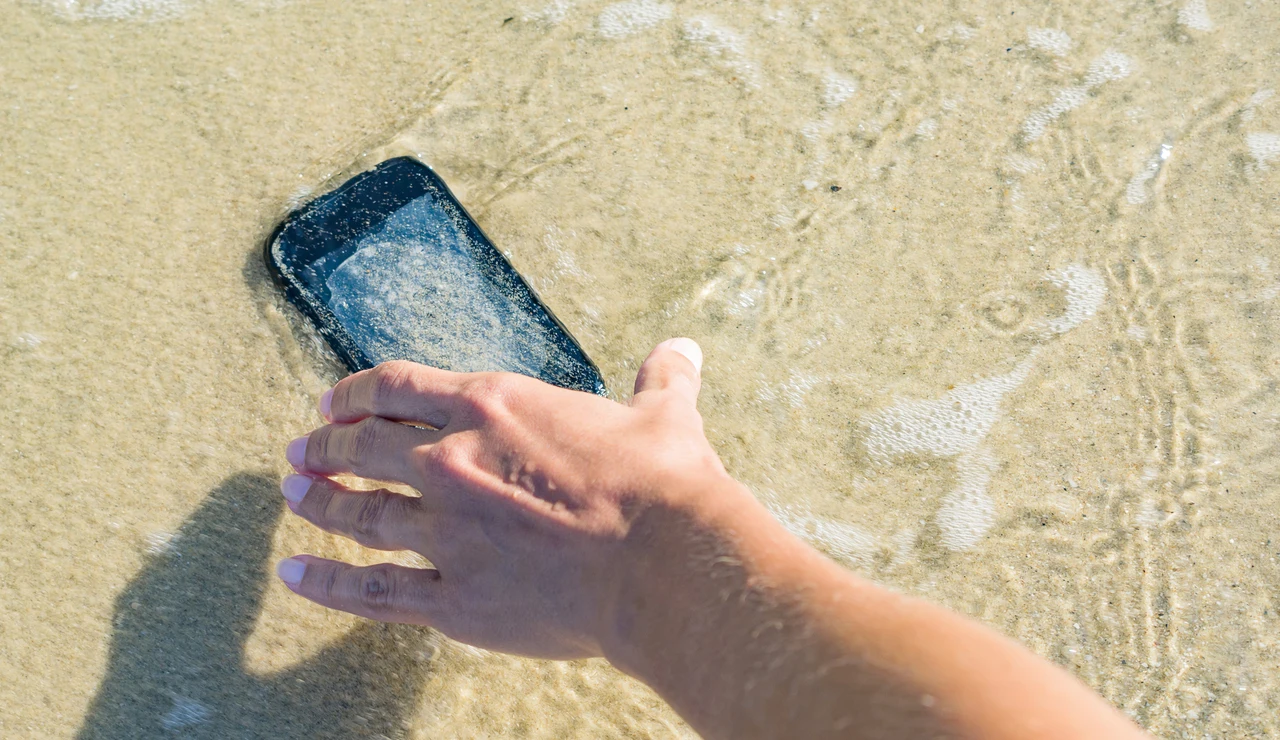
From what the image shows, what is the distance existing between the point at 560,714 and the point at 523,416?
66 centimetres

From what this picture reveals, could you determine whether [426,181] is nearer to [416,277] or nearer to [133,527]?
[416,277]

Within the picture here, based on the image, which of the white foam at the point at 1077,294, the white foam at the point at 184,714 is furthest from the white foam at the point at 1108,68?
the white foam at the point at 184,714

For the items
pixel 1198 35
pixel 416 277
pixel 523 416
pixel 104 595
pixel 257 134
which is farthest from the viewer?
pixel 1198 35

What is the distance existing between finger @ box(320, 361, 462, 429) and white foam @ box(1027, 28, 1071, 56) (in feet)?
5.79

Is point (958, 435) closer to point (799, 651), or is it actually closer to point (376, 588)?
point (799, 651)

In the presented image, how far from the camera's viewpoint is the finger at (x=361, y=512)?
1.39 metres

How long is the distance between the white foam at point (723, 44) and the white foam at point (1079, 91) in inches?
27.7

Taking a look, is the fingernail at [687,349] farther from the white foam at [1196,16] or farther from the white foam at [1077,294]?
the white foam at [1196,16]

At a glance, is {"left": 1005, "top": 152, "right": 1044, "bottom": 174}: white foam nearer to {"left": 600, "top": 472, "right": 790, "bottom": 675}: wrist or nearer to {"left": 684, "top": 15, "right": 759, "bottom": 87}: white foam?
{"left": 684, "top": 15, "right": 759, "bottom": 87}: white foam

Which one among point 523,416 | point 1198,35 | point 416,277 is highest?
point 1198,35

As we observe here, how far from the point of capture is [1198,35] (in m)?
2.22

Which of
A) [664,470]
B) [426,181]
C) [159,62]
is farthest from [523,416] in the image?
[159,62]

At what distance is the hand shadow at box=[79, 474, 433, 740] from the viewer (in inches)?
62.4

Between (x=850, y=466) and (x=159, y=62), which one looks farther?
(x=159, y=62)
